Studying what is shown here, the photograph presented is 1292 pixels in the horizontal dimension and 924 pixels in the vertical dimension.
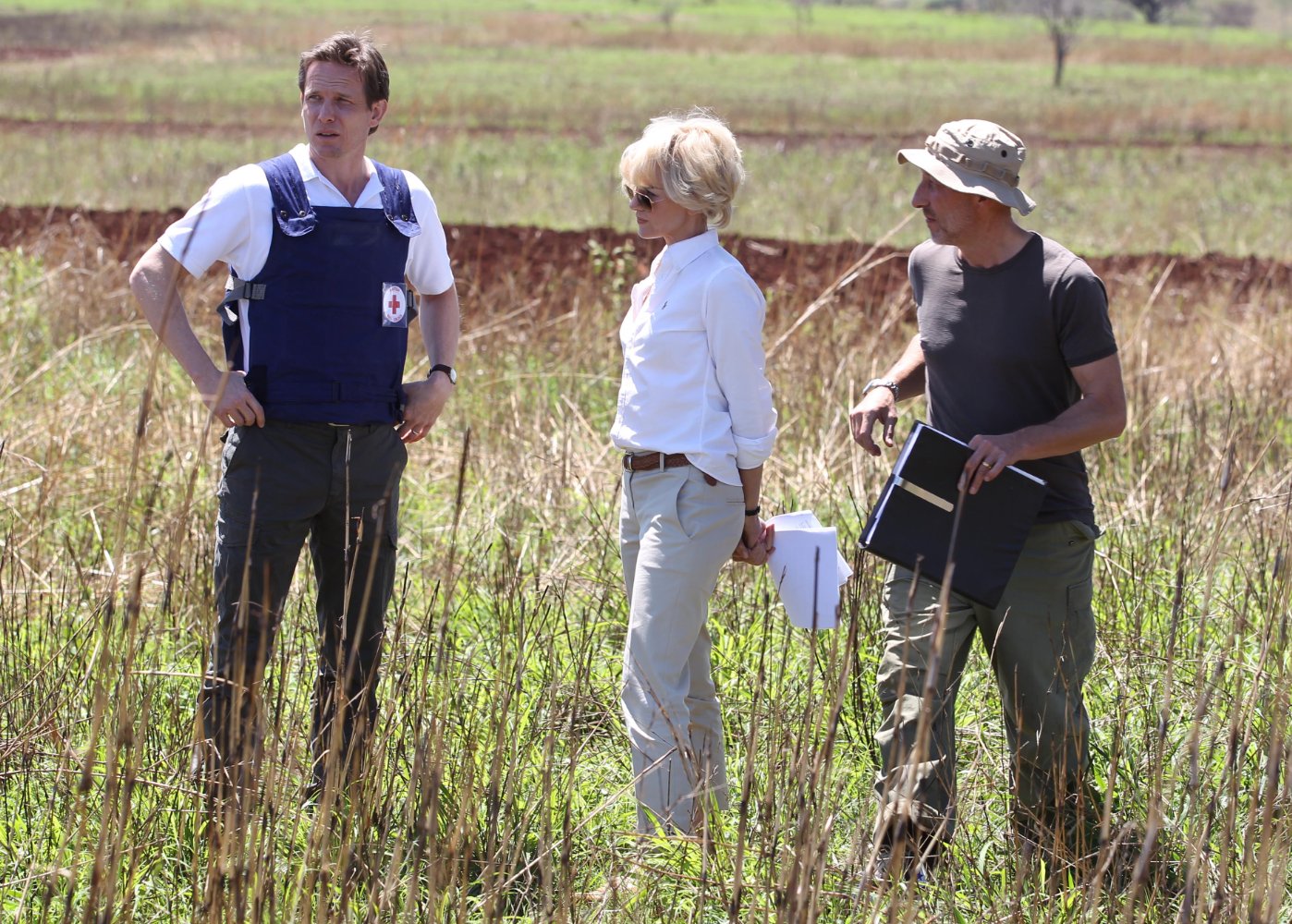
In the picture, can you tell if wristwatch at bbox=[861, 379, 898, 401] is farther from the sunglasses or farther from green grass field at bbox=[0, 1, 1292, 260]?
green grass field at bbox=[0, 1, 1292, 260]

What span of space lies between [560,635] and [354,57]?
1.72 metres

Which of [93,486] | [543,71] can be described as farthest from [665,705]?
[543,71]

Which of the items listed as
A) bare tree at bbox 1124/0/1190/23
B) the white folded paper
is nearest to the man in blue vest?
the white folded paper

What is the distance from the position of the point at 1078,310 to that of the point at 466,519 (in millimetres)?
2742

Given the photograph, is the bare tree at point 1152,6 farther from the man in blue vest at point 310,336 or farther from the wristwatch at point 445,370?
the man in blue vest at point 310,336

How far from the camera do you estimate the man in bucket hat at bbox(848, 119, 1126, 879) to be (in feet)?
10.1

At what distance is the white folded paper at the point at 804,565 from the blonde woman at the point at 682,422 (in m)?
0.14

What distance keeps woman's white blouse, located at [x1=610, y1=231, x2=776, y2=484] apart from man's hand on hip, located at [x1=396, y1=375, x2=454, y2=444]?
51 cm

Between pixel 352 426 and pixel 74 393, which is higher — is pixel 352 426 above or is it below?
above

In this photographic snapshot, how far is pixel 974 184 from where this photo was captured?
10.1 feet

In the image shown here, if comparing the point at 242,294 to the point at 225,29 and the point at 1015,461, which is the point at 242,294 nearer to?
the point at 1015,461

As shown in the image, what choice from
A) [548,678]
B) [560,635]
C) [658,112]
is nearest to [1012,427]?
[548,678]

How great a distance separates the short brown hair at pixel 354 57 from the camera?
322 centimetres

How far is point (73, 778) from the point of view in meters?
2.85
